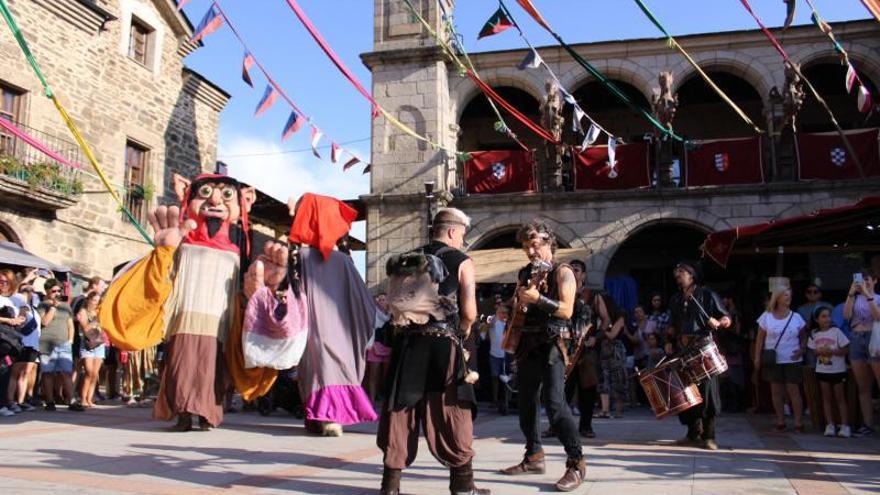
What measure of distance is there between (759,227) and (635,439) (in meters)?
3.32

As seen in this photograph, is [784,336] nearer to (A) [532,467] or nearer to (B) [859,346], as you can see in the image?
(B) [859,346]

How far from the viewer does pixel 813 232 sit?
29.9 feet

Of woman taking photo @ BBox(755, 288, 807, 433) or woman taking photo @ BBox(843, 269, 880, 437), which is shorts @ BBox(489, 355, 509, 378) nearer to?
woman taking photo @ BBox(755, 288, 807, 433)

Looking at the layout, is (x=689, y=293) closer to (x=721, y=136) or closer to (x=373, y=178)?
(x=373, y=178)

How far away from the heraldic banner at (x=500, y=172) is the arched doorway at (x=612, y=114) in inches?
117

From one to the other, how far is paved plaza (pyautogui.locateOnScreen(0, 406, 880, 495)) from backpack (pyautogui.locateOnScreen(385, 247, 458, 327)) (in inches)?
41.8

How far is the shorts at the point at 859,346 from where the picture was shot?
8.15m

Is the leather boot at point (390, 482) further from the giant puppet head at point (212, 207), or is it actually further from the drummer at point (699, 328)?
the giant puppet head at point (212, 207)

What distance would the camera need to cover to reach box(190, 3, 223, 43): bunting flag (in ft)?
33.2

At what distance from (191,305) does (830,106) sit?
17835 millimetres

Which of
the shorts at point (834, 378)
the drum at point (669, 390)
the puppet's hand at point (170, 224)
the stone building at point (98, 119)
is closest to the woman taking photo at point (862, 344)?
the shorts at point (834, 378)

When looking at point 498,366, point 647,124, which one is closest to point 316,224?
point 498,366

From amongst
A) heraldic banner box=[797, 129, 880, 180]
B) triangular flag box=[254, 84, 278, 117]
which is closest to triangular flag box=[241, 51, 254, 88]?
triangular flag box=[254, 84, 278, 117]

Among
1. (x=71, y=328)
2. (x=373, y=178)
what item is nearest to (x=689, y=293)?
(x=71, y=328)
